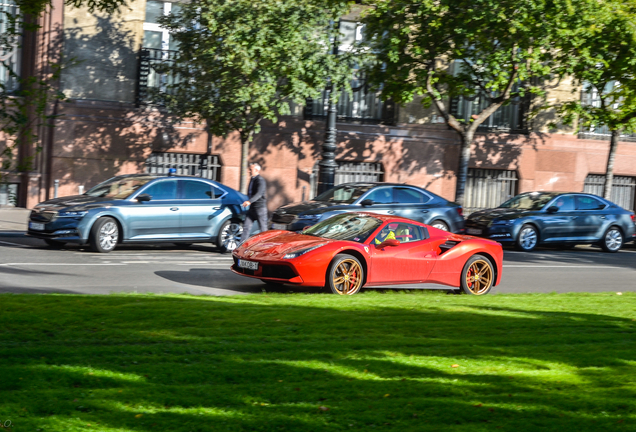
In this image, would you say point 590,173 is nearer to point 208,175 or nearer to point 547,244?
point 547,244

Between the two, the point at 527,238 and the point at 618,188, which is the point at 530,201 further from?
the point at 618,188

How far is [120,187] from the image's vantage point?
15.6 m

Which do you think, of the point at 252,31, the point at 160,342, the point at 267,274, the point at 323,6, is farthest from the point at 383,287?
the point at 323,6

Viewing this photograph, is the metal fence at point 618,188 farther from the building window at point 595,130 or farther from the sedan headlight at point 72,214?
the sedan headlight at point 72,214

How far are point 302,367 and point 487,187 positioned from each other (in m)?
23.7

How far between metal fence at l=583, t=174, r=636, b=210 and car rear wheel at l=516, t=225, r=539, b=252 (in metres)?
11.6

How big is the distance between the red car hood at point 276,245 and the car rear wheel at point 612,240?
12607mm

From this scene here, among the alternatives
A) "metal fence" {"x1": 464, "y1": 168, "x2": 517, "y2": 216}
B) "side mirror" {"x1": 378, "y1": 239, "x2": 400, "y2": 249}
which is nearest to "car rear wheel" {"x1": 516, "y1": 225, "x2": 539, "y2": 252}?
"metal fence" {"x1": 464, "y1": 168, "x2": 517, "y2": 216}

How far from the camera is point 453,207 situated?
19266mm

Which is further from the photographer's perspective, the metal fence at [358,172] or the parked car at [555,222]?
the metal fence at [358,172]

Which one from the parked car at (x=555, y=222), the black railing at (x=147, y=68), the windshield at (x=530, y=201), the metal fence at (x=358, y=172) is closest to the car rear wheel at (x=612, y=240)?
the parked car at (x=555, y=222)

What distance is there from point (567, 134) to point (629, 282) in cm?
1607

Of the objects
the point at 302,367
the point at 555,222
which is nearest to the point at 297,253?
the point at 302,367

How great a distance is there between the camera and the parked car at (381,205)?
17281 millimetres
